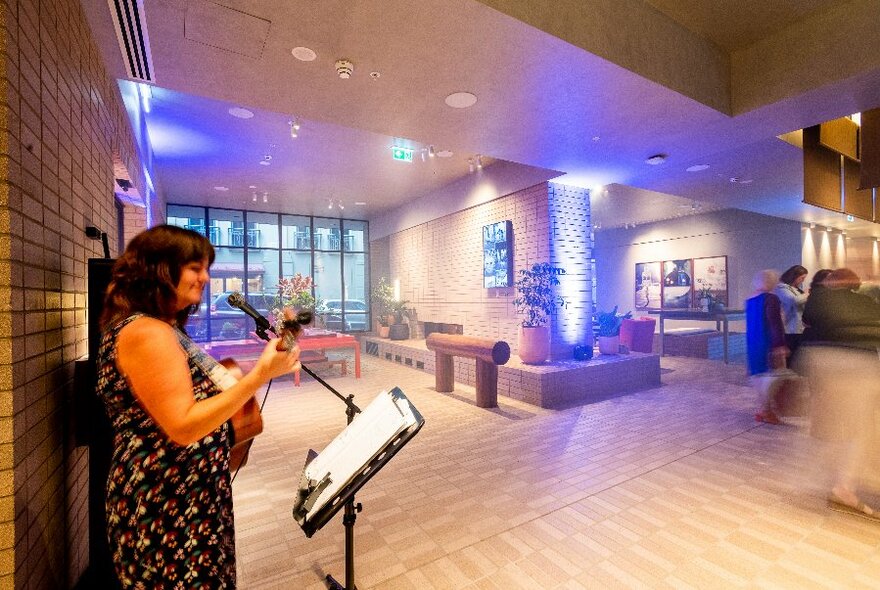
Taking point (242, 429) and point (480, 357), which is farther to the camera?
point (480, 357)

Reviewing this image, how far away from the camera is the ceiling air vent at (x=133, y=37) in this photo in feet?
7.59

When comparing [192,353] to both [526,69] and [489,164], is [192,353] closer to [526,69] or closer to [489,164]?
[526,69]

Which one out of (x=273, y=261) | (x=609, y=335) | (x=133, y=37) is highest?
(x=133, y=37)

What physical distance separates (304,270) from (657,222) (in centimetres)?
947

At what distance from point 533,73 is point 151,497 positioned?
333 centimetres

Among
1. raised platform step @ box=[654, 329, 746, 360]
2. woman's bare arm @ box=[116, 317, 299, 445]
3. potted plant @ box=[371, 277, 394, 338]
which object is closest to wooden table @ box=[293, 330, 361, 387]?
potted plant @ box=[371, 277, 394, 338]

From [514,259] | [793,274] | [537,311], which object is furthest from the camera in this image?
[514,259]

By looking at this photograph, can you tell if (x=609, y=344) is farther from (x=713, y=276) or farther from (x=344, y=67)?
(x=344, y=67)

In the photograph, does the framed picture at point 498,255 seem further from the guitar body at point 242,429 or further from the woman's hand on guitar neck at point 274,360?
the woman's hand on guitar neck at point 274,360

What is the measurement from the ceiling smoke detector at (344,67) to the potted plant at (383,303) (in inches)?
284

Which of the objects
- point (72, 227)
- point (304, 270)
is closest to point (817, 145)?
point (72, 227)

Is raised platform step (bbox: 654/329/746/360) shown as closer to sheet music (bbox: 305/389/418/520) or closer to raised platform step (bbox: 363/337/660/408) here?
raised platform step (bbox: 363/337/660/408)

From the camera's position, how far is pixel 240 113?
479 cm

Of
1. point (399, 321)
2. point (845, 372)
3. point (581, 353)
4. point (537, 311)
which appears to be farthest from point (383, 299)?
point (845, 372)
